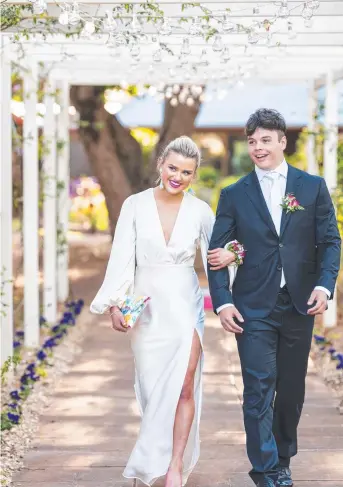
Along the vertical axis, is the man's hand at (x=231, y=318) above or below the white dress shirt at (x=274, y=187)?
below

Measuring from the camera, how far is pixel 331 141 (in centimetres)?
875

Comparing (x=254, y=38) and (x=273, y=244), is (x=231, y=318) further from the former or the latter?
(x=254, y=38)

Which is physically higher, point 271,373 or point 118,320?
point 118,320

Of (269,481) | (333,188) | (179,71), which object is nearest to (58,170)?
(179,71)

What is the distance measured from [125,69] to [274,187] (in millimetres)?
4621

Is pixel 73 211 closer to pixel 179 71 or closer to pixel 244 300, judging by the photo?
pixel 179 71

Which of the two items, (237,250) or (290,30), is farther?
(290,30)

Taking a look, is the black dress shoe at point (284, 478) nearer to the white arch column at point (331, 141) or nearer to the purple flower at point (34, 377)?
→ the purple flower at point (34, 377)

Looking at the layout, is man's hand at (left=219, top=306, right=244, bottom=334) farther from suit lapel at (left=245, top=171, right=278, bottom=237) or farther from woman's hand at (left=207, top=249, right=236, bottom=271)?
suit lapel at (left=245, top=171, right=278, bottom=237)

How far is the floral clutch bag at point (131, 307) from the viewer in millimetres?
4074

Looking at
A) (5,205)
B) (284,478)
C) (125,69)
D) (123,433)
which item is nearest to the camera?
(284,478)

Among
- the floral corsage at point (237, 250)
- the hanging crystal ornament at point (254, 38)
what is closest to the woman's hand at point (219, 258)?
the floral corsage at point (237, 250)

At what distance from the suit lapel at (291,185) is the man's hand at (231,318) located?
1.34 ft

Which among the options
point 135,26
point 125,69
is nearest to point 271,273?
point 135,26
